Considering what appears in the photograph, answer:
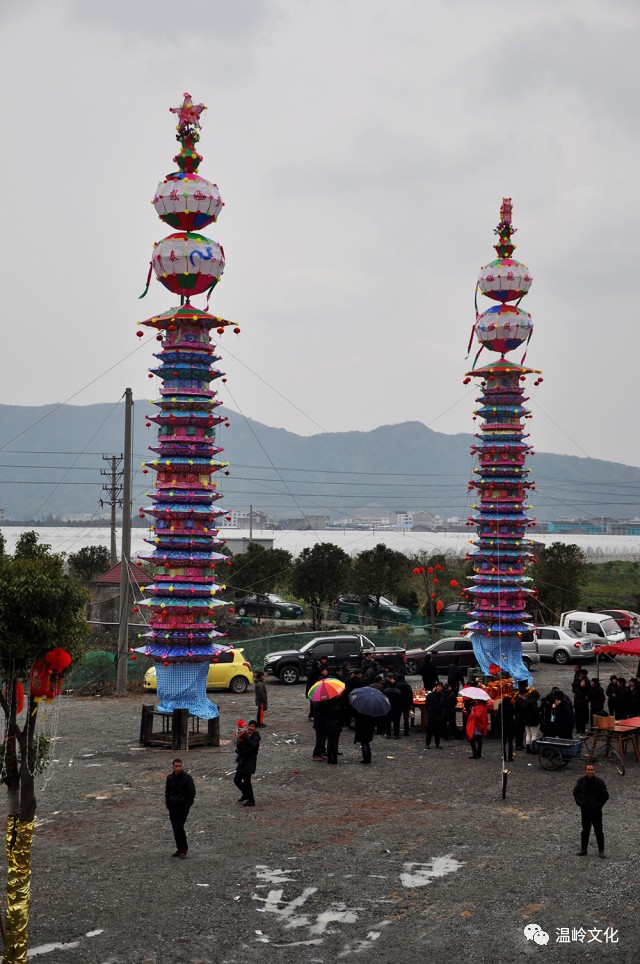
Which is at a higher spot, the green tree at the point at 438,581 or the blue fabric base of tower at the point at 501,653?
the green tree at the point at 438,581

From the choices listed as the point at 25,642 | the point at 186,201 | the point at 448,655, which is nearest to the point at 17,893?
the point at 25,642

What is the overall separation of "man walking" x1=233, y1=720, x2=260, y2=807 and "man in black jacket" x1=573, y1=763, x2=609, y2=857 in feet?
18.4

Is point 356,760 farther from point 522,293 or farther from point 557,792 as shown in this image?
point 522,293

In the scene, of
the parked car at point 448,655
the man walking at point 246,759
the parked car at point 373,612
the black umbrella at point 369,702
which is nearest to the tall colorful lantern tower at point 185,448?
the black umbrella at point 369,702

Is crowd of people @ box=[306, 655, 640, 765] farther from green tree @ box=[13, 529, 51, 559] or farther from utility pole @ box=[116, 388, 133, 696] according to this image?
green tree @ box=[13, 529, 51, 559]

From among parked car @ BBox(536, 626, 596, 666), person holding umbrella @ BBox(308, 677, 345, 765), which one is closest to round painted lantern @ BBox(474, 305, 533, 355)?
parked car @ BBox(536, 626, 596, 666)

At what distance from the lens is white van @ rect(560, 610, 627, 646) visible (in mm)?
40750

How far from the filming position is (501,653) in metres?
→ 31.3

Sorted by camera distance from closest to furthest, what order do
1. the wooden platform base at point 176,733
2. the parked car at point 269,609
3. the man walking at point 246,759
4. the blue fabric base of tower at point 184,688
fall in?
the man walking at point 246,759
the wooden platform base at point 176,733
the blue fabric base of tower at point 184,688
the parked car at point 269,609

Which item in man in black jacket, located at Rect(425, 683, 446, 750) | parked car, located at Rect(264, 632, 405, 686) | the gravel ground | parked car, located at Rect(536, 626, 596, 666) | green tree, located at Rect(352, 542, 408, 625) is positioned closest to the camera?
the gravel ground

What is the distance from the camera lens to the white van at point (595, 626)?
40750 mm

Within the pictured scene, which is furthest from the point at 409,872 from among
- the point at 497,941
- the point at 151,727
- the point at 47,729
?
the point at 47,729

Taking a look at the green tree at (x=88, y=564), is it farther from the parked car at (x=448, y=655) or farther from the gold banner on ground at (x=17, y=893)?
the gold banner on ground at (x=17, y=893)

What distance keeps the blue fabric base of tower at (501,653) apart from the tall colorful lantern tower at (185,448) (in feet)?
33.2
